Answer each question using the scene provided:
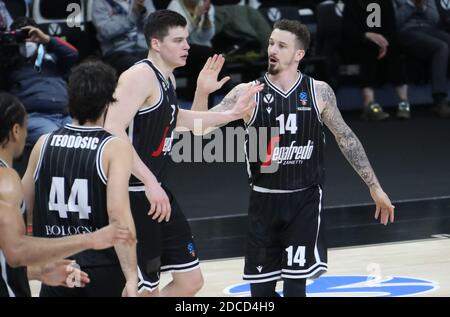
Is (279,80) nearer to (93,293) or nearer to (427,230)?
(93,293)

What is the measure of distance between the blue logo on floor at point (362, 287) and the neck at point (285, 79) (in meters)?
1.51

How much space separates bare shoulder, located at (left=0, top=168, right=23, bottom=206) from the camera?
4262 millimetres

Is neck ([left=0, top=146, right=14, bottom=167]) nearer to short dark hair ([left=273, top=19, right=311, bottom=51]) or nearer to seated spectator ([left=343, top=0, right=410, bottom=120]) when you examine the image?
short dark hair ([left=273, top=19, right=311, bottom=51])

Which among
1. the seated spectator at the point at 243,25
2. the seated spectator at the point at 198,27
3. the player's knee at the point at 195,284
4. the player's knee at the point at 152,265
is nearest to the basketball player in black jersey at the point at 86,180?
the player's knee at the point at 152,265

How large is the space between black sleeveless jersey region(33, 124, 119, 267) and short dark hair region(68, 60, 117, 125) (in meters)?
0.07

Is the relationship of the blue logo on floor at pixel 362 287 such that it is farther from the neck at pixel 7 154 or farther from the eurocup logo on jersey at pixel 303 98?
the neck at pixel 7 154

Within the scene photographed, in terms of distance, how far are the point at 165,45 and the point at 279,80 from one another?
0.68 metres

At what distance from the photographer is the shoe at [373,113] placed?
1269 cm

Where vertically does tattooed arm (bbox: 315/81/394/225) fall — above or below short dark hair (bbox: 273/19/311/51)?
below

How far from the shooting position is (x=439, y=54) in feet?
42.1

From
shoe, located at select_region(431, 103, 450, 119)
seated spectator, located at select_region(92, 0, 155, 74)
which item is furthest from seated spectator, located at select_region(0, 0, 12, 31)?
shoe, located at select_region(431, 103, 450, 119)

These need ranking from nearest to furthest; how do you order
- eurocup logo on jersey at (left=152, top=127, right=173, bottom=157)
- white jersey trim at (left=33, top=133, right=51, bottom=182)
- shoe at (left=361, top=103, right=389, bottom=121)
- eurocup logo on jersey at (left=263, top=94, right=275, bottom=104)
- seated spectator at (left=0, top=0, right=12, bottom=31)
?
white jersey trim at (left=33, top=133, right=51, bottom=182) < eurocup logo on jersey at (left=152, top=127, right=173, bottom=157) < eurocup logo on jersey at (left=263, top=94, right=275, bottom=104) < seated spectator at (left=0, top=0, right=12, bottom=31) < shoe at (left=361, top=103, right=389, bottom=121)

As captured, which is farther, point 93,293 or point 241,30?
point 241,30
